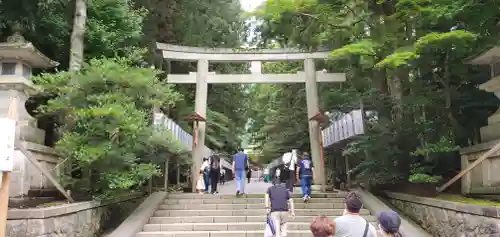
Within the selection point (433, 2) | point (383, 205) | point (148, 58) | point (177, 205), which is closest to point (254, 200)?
point (177, 205)

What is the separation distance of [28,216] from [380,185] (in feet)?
30.1

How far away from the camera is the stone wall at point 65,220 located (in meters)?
6.96

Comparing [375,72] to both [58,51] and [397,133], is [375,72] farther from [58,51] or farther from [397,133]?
[58,51]

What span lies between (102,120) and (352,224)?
20.9 ft

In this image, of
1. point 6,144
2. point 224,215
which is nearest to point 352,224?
point 6,144

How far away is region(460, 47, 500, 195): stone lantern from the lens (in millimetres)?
9117

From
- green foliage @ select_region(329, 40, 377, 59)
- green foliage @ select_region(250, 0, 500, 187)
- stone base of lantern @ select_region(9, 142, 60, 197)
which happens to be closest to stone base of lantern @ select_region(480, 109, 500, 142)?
green foliage @ select_region(250, 0, 500, 187)

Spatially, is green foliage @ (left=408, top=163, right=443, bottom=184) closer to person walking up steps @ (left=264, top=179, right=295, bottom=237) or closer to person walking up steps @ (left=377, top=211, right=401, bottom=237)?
person walking up steps @ (left=264, top=179, right=295, bottom=237)

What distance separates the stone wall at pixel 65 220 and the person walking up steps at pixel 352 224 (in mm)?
5307

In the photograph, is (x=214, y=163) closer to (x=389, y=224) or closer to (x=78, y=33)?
(x=78, y=33)

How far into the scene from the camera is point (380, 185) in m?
12.5

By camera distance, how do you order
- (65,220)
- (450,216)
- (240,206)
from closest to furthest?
(65,220), (450,216), (240,206)

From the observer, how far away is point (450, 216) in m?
8.45

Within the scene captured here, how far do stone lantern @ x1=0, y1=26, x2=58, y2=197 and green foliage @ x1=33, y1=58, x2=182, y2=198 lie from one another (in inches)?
18.0
